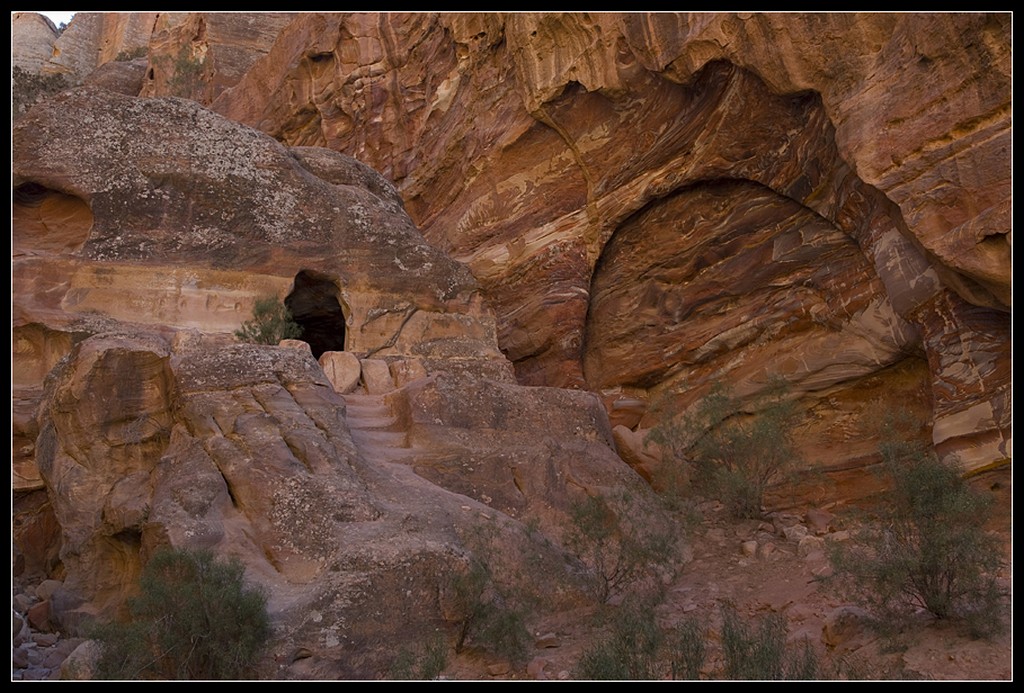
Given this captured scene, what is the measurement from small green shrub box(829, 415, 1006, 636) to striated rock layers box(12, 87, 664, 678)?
2593 millimetres

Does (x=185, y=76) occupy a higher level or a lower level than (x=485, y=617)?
higher

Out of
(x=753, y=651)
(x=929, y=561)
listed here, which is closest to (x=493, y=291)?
(x=929, y=561)

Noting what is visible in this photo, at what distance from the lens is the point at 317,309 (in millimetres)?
16406

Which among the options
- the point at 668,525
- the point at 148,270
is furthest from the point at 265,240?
the point at 668,525

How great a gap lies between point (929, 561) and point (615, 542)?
11.7 ft

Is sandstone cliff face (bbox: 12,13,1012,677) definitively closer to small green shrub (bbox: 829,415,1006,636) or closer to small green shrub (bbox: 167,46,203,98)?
small green shrub (bbox: 829,415,1006,636)

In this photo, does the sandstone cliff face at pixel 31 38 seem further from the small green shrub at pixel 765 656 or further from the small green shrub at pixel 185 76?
the small green shrub at pixel 765 656

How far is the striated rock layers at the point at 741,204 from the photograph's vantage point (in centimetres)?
1209

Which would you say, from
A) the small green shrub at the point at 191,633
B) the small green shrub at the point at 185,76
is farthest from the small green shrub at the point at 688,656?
the small green shrub at the point at 185,76

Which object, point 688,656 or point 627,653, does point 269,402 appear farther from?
point 688,656

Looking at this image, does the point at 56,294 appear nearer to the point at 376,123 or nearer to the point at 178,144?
the point at 178,144

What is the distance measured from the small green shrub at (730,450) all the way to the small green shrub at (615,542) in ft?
5.27

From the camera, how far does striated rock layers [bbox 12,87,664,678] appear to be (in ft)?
28.8

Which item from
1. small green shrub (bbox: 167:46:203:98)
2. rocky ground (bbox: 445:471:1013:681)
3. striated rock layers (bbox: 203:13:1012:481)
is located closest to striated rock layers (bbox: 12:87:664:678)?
rocky ground (bbox: 445:471:1013:681)
